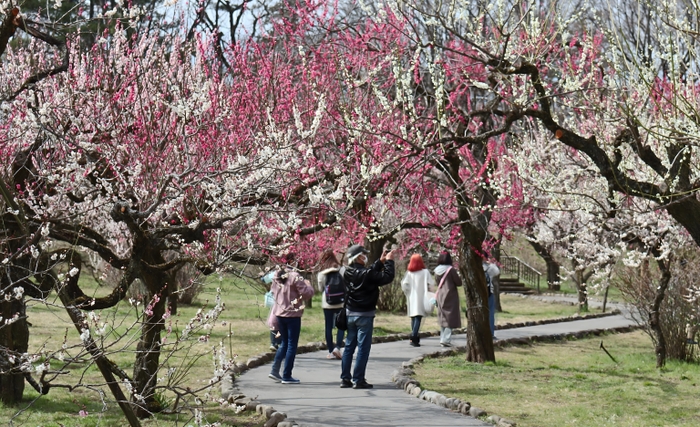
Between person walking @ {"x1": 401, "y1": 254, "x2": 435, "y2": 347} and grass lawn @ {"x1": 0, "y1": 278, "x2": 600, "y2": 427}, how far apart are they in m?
1.86

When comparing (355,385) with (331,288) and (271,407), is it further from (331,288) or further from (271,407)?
(331,288)

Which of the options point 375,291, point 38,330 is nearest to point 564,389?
point 375,291

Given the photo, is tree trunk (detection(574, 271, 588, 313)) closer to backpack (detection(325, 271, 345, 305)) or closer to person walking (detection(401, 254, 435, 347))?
person walking (detection(401, 254, 435, 347))

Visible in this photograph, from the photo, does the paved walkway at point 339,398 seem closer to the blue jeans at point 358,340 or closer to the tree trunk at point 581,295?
the blue jeans at point 358,340

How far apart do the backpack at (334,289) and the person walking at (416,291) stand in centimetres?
274

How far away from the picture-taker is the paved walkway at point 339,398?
26.3 ft

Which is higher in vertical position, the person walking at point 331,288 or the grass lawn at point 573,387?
the person walking at point 331,288

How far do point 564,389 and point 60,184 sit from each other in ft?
22.5

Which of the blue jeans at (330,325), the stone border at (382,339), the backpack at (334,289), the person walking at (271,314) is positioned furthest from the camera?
the blue jeans at (330,325)

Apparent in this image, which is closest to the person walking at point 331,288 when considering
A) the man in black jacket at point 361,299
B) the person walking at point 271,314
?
the person walking at point 271,314

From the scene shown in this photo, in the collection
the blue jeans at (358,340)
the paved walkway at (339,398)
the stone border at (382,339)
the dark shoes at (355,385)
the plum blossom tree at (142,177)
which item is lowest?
the paved walkway at (339,398)

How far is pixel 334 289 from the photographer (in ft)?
40.1

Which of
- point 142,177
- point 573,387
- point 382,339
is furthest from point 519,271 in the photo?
point 142,177

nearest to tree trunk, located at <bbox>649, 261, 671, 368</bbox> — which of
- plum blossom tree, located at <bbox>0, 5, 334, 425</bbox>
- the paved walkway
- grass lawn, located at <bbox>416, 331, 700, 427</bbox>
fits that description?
grass lawn, located at <bbox>416, 331, 700, 427</bbox>
